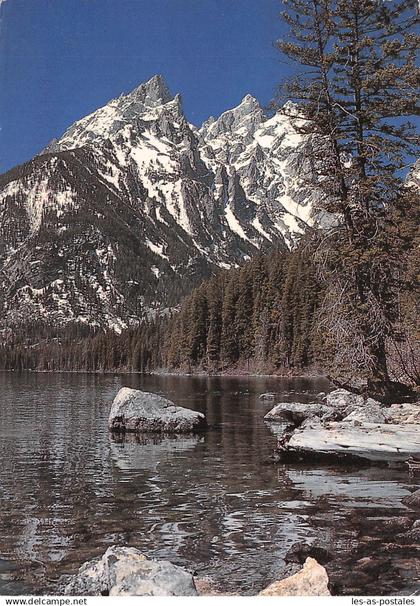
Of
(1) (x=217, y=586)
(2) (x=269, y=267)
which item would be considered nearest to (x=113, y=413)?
(1) (x=217, y=586)

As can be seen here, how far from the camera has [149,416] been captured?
23172mm

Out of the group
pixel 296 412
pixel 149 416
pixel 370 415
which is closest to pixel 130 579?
pixel 370 415

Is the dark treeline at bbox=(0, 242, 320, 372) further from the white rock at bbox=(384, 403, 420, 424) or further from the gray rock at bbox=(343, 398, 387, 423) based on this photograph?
the white rock at bbox=(384, 403, 420, 424)

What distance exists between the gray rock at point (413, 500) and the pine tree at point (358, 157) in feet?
19.3

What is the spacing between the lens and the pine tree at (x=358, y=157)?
51.7ft

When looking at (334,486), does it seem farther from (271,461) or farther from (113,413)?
(113,413)

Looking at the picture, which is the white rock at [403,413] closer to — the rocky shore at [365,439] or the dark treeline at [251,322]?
the rocky shore at [365,439]

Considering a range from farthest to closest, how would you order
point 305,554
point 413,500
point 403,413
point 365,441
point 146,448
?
point 146,448 → point 403,413 → point 365,441 → point 413,500 → point 305,554

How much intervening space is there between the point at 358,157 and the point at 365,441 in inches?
302

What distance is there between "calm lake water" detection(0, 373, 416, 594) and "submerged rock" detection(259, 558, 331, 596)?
23.2 inches

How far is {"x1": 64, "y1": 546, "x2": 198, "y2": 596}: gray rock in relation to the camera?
5.55 m

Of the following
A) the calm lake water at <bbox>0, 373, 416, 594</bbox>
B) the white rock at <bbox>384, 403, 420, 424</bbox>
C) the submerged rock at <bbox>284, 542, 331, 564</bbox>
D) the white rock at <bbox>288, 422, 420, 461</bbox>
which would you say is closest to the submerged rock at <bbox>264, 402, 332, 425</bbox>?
the calm lake water at <bbox>0, 373, 416, 594</bbox>

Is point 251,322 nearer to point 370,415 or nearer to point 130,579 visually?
point 370,415

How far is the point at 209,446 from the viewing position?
1825 centimetres
